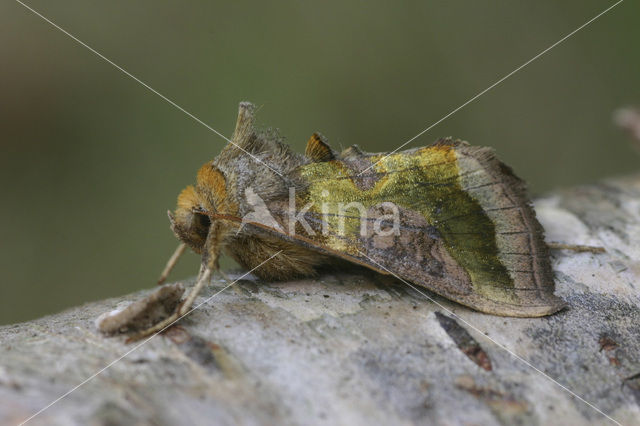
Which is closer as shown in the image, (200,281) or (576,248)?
(200,281)

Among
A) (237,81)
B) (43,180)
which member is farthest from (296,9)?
(43,180)

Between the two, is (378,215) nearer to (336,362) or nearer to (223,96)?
(336,362)

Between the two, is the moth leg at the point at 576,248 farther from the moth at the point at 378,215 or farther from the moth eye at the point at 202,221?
the moth eye at the point at 202,221

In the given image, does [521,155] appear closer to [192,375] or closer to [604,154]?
[604,154]

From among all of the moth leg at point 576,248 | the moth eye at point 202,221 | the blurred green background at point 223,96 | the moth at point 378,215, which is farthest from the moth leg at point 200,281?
the blurred green background at point 223,96

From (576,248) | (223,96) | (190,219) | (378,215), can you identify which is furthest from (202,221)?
(223,96)

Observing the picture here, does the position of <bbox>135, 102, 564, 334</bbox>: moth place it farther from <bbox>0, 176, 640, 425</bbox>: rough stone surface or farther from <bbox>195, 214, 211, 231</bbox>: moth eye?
<bbox>0, 176, 640, 425</bbox>: rough stone surface
